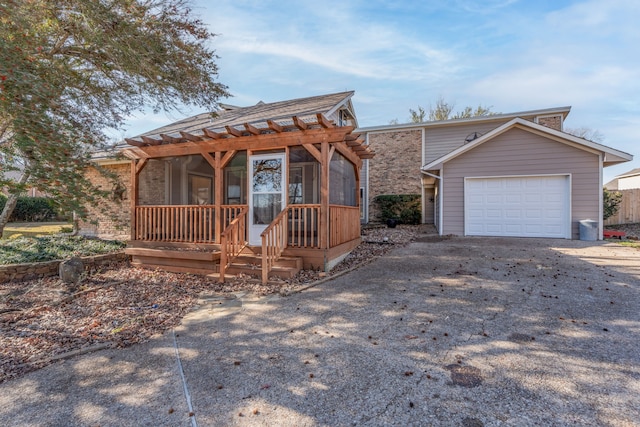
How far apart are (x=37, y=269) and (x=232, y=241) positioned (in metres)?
4.03

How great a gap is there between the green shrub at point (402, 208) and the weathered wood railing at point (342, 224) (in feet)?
20.3

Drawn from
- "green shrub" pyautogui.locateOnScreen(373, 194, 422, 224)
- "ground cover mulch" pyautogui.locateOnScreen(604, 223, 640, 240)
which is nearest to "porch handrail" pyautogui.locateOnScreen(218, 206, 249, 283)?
"green shrub" pyautogui.locateOnScreen(373, 194, 422, 224)

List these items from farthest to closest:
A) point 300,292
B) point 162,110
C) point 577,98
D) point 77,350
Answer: point 577,98 < point 162,110 < point 300,292 < point 77,350

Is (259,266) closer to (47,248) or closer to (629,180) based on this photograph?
(47,248)

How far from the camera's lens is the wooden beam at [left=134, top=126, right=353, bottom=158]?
6422 millimetres

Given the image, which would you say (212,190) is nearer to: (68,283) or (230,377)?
(68,283)

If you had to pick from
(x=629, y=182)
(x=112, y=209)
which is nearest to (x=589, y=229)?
(x=112, y=209)

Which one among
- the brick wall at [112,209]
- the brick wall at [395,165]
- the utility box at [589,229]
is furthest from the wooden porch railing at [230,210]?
the utility box at [589,229]

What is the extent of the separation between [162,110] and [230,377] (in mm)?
7389

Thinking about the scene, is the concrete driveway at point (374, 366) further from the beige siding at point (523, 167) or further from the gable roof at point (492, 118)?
the gable roof at point (492, 118)

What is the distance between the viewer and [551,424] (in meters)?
2.02

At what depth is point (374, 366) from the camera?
9.35 feet

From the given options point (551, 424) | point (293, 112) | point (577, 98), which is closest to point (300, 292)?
point (551, 424)

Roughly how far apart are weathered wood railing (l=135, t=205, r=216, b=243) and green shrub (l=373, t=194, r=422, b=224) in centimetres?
949
